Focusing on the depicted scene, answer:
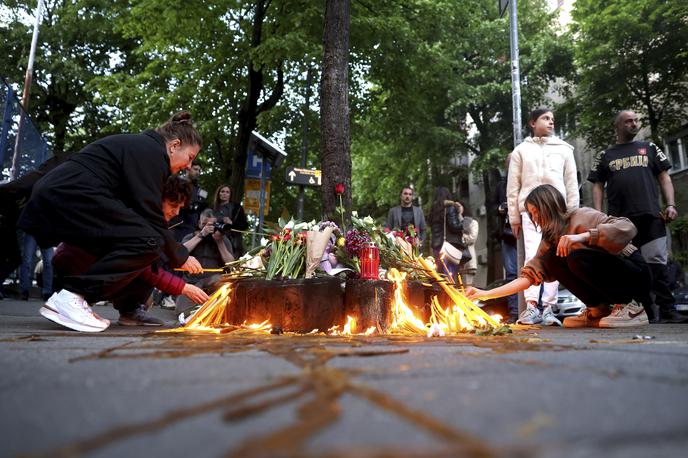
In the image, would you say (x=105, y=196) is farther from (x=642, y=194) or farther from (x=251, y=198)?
(x=251, y=198)

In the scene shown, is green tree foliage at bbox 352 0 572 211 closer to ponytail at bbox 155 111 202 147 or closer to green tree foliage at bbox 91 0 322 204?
green tree foliage at bbox 91 0 322 204

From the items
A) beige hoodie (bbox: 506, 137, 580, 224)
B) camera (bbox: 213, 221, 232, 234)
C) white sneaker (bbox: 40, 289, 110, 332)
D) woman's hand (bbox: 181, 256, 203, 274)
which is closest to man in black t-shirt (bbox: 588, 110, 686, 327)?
beige hoodie (bbox: 506, 137, 580, 224)

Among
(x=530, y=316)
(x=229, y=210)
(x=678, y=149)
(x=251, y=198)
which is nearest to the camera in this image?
(x=530, y=316)

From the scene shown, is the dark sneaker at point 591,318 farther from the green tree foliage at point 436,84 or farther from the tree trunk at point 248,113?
the tree trunk at point 248,113

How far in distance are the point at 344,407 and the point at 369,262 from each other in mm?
2724

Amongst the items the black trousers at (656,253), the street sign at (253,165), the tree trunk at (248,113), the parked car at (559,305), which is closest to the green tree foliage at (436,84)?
the tree trunk at (248,113)

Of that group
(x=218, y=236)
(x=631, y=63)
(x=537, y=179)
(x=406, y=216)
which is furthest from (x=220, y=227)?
(x=631, y=63)

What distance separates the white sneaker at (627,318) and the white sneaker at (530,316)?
0.86 m

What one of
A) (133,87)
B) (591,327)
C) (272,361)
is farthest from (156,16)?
(272,361)

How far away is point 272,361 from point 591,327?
3.76 meters

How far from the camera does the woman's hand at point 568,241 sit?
420 centimetres

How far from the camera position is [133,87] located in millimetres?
15250

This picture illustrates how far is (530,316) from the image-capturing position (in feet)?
17.7

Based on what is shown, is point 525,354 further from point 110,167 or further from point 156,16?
point 156,16
